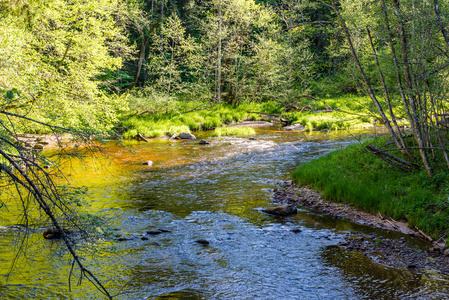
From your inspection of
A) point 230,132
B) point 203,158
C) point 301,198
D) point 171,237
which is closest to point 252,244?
point 171,237

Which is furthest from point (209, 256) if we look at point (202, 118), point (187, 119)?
point (202, 118)

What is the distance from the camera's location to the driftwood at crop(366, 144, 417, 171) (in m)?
8.87

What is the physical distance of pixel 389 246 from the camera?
6777 mm

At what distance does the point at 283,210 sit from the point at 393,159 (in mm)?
3397

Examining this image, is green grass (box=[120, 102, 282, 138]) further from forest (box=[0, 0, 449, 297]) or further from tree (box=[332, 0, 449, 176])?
tree (box=[332, 0, 449, 176])

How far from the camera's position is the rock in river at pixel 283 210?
8.84 metres

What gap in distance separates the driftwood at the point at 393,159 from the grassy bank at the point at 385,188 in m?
0.16

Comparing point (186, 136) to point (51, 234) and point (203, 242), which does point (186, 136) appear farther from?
point (203, 242)

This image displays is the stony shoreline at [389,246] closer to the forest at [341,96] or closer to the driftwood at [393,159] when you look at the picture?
the forest at [341,96]

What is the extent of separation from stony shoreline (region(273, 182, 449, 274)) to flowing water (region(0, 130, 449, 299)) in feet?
0.79

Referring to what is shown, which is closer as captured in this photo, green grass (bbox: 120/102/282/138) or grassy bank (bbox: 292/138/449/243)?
grassy bank (bbox: 292/138/449/243)

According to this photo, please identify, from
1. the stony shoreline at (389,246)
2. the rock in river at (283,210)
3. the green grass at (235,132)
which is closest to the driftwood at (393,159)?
the stony shoreline at (389,246)

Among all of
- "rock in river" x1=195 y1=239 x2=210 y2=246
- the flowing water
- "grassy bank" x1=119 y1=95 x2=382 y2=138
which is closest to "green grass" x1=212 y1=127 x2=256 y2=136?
"grassy bank" x1=119 y1=95 x2=382 y2=138

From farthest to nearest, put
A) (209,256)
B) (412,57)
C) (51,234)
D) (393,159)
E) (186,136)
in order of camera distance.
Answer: (186,136) < (393,159) < (412,57) < (51,234) < (209,256)
